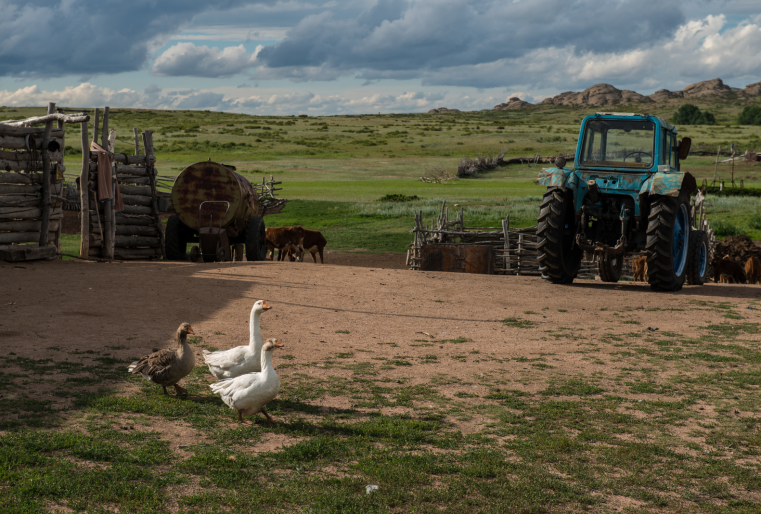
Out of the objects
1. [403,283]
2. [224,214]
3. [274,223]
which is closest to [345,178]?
[274,223]

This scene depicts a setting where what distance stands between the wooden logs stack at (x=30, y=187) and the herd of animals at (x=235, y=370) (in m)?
9.46

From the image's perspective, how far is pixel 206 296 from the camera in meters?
11.0

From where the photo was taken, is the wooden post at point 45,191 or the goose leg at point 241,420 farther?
the wooden post at point 45,191

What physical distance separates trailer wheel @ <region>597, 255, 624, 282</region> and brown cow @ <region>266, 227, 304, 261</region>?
9.18 meters

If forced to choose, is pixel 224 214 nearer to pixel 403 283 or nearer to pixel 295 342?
pixel 403 283

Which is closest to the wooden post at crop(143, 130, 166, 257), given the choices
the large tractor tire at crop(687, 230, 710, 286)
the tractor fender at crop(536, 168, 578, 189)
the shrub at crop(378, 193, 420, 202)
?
the tractor fender at crop(536, 168, 578, 189)

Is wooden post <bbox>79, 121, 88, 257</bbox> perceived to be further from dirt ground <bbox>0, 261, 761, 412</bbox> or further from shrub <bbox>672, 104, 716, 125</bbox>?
shrub <bbox>672, 104, 716, 125</bbox>

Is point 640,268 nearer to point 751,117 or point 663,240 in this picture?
point 663,240

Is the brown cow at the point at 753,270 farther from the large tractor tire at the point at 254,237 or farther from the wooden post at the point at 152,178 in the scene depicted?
the wooden post at the point at 152,178

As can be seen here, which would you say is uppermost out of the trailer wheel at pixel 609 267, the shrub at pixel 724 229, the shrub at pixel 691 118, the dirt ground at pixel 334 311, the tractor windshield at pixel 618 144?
the shrub at pixel 691 118

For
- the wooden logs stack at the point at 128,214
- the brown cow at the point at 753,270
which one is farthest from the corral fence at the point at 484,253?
the wooden logs stack at the point at 128,214

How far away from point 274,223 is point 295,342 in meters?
22.3

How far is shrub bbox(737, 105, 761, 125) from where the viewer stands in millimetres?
119875

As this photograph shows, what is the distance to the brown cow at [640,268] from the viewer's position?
18281 millimetres
